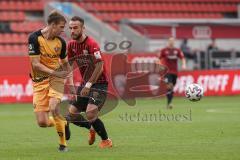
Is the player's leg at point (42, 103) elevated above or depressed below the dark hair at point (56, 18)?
below

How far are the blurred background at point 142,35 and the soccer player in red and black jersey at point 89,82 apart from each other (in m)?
13.6

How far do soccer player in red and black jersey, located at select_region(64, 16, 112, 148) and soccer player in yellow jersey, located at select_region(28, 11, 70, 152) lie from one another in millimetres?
373

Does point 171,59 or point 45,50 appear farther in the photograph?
point 171,59

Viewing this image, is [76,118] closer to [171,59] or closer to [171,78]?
[171,78]

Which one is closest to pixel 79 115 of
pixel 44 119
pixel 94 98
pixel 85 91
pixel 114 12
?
pixel 94 98

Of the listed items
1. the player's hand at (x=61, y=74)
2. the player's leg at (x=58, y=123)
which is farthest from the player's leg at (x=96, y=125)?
the player's hand at (x=61, y=74)

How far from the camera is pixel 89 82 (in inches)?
505

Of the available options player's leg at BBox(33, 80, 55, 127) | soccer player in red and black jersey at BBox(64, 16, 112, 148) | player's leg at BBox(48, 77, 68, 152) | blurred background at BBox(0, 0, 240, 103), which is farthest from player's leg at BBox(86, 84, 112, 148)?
blurred background at BBox(0, 0, 240, 103)

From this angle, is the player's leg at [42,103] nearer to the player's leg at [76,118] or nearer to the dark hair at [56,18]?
the player's leg at [76,118]

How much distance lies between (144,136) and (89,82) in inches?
98.2

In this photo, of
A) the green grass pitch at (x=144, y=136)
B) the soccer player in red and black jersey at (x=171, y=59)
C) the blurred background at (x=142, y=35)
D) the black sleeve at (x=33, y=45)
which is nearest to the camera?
the green grass pitch at (x=144, y=136)

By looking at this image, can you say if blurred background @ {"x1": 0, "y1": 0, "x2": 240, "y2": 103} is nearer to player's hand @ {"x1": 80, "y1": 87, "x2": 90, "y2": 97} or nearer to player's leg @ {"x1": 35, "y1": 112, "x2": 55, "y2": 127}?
player's hand @ {"x1": 80, "y1": 87, "x2": 90, "y2": 97}

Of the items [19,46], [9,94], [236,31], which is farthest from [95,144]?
[236,31]

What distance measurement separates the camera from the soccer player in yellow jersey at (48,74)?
12.3 meters
